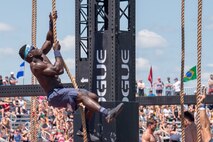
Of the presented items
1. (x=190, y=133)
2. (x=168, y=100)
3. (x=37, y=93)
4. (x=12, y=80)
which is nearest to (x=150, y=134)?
(x=190, y=133)

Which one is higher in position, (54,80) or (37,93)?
(54,80)

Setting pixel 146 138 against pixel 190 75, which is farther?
pixel 190 75

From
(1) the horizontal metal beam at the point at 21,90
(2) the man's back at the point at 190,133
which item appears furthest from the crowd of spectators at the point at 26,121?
(2) the man's back at the point at 190,133

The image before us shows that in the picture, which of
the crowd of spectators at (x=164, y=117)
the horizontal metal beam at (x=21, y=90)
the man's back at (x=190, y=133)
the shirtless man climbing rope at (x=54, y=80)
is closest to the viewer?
the shirtless man climbing rope at (x=54, y=80)

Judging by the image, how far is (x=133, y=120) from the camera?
12.5m

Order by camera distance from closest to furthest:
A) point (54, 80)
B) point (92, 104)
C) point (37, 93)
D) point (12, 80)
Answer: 1. point (92, 104)
2. point (54, 80)
3. point (37, 93)
4. point (12, 80)

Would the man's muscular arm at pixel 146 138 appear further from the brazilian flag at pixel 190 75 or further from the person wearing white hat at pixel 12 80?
the person wearing white hat at pixel 12 80

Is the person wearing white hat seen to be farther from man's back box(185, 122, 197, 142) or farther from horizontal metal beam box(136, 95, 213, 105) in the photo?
man's back box(185, 122, 197, 142)

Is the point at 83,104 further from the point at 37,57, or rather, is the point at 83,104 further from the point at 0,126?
the point at 0,126

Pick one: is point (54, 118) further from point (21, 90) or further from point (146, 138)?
point (146, 138)

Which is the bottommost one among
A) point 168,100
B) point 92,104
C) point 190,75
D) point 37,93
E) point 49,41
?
point 190,75

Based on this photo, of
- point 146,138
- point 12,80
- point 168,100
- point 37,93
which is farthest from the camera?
point 12,80

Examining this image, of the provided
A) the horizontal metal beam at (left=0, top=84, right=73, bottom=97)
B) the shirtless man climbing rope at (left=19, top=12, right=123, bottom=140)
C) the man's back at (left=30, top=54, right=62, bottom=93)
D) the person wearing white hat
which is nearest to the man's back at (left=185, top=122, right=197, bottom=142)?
the shirtless man climbing rope at (left=19, top=12, right=123, bottom=140)

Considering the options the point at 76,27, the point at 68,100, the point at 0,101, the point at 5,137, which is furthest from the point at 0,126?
the point at 68,100
